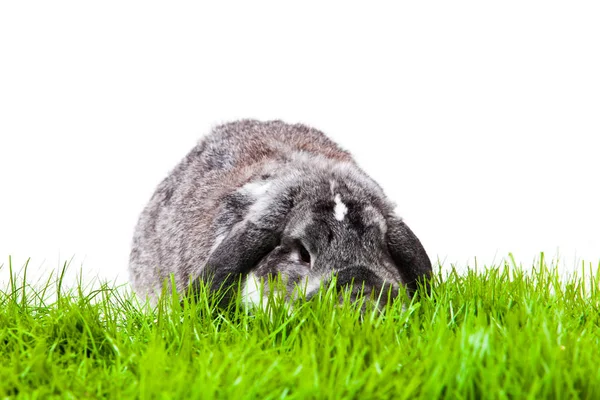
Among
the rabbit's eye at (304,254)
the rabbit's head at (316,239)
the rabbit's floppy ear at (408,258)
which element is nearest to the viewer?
the rabbit's head at (316,239)

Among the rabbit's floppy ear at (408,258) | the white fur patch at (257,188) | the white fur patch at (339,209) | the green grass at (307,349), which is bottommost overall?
the green grass at (307,349)

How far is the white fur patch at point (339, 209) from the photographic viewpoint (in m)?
5.46

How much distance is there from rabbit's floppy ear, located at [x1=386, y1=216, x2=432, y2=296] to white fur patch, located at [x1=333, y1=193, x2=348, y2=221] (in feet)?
1.71

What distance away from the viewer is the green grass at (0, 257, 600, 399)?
130 inches

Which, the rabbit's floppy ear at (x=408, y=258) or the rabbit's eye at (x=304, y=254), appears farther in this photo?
the rabbit's floppy ear at (x=408, y=258)

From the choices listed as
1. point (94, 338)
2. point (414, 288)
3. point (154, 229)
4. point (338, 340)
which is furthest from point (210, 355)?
point (154, 229)

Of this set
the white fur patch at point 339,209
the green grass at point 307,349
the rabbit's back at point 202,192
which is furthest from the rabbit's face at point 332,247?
the rabbit's back at point 202,192

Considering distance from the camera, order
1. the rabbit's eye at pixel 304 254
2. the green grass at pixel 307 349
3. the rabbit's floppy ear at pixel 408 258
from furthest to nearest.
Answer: the rabbit's floppy ear at pixel 408 258, the rabbit's eye at pixel 304 254, the green grass at pixel 307 349

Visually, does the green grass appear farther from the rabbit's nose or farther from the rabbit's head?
the rabbit's head

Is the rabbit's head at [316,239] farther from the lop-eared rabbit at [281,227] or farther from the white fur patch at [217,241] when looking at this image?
the white fur patch at [217,241]

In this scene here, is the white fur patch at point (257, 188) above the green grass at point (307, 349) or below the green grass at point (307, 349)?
above

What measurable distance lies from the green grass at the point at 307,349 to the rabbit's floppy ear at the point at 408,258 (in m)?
0.28

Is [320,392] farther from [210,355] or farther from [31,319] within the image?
[31,319]

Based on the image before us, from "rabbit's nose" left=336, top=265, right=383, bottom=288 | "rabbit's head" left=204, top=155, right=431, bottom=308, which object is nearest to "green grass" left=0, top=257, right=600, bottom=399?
"rabbit's nose" left=336, top=265, right=383, bottom=288
